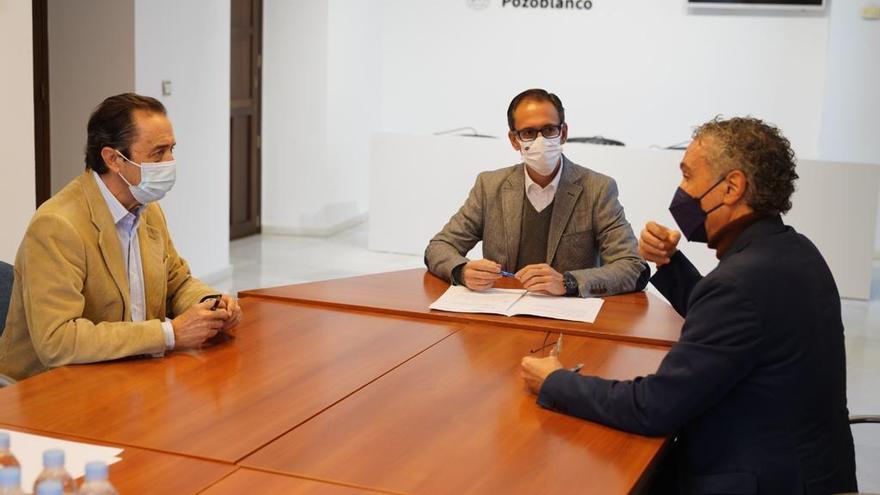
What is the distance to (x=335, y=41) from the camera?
32.7 ft

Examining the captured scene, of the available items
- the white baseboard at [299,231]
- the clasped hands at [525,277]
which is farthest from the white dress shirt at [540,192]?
the white baseboard at [299,231]

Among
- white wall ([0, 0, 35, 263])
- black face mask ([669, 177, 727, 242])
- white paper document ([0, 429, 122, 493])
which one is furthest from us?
white wall ([0, 0, 35, 263])

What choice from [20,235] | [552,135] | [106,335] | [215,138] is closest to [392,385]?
[106,335]

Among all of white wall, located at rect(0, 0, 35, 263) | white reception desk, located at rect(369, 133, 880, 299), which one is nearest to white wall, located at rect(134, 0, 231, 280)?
white reception desk, located at rect(369, 133, 880, 299)

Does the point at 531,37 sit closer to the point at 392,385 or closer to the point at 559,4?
the point at 559,4

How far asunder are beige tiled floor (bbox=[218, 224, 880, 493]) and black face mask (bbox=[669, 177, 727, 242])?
239 cm

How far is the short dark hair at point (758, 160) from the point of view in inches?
97.1

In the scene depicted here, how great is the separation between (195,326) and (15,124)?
2354 mm

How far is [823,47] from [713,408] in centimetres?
834

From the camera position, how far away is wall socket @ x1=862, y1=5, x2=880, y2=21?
992 cm

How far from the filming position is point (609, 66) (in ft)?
34.1

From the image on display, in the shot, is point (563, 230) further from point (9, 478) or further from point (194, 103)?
point (194, 103)

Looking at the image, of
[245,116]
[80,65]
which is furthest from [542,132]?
[245,116]

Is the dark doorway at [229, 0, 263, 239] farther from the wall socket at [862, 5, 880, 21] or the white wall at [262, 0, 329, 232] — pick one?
the wall socket at [862, 5, 880, 21]
